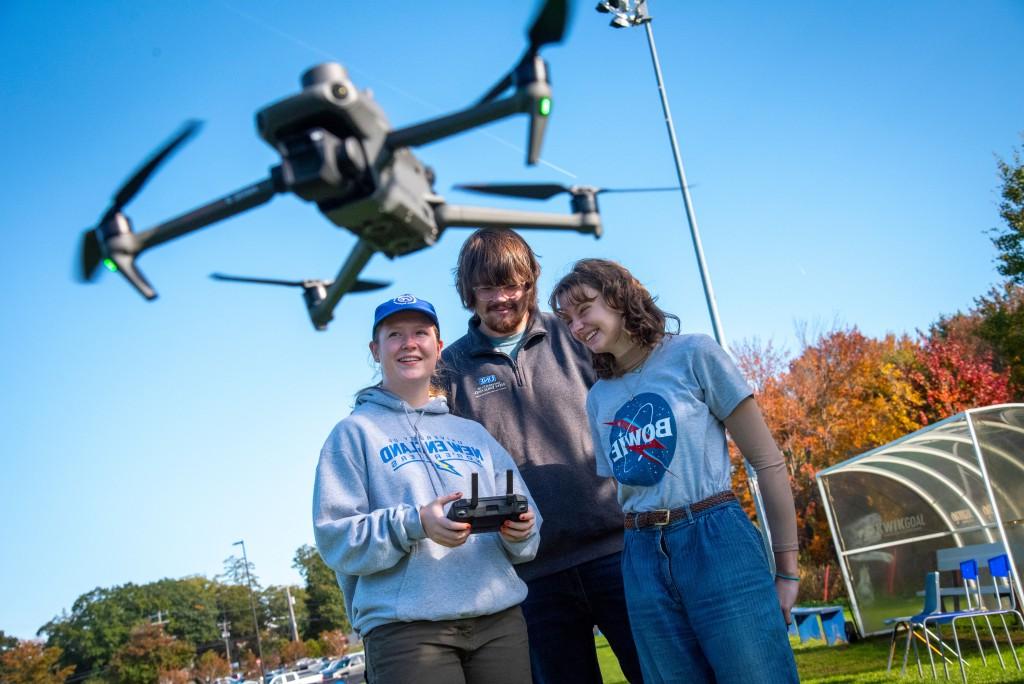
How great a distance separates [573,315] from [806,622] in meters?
13.1

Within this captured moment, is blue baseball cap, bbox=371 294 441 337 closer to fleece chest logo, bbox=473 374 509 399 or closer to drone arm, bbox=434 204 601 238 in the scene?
fleece chest logo, bbox=473 374 509 399

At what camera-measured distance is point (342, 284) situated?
1.80m

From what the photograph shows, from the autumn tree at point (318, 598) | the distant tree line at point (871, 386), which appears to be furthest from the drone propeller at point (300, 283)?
the autumn tree at point (318, 598)

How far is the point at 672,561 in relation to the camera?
288 centimetres

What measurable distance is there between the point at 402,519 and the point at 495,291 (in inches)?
54.7

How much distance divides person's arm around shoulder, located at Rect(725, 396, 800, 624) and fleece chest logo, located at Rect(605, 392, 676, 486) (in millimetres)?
265

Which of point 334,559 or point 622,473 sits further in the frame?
point 622,473

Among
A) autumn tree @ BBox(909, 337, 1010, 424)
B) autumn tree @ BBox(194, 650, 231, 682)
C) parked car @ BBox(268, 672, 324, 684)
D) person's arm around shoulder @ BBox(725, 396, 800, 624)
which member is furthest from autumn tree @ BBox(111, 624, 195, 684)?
person's arm around shoulder @ BBox(725, 396, 800, 624)

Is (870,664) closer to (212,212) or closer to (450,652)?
(450,652)

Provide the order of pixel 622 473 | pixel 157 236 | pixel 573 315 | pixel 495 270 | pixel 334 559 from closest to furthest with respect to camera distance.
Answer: pixel 157 236 < pixel 334 559 < pixel 622 473 < pixel 573 315 < pixel 495 270

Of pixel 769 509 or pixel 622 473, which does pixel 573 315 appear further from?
pixel 769 509

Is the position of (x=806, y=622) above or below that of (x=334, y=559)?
below

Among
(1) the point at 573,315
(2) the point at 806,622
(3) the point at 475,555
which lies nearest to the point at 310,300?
(3) the point at 475,555

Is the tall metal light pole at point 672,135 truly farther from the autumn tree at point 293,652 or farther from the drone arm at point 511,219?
the autumn tree at point 293,652
